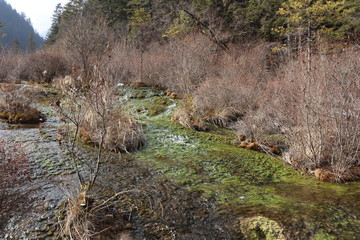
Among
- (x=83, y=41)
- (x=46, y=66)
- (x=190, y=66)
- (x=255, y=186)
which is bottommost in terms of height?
(x=255, y=186)

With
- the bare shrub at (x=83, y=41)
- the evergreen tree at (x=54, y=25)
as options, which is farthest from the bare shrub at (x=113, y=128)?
the evergreen tree at (x=54, y=25)

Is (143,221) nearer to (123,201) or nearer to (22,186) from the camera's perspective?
(123,201)

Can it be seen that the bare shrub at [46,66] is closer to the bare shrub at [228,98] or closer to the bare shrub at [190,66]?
the bare shrub at [190,66]

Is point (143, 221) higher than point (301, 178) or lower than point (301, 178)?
higher

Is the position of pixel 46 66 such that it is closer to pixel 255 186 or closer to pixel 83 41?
pixel 83 41

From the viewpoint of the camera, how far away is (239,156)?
18.4 ft

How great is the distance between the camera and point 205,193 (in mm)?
3707

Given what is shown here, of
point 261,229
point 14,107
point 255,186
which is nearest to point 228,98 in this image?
point 255,186

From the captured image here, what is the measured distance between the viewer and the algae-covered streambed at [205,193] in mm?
2818

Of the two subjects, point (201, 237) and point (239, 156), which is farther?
point (239, 156)

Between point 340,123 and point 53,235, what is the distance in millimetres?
4947

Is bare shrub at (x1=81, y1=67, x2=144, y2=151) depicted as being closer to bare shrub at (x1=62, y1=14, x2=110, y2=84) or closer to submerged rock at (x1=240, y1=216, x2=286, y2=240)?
submerged rock at (x1=240, y1=216, x2=286, y2=240)

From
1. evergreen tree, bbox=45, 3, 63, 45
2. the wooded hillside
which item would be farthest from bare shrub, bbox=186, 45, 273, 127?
the wooded hillside

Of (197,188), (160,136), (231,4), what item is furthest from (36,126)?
(231,4)
